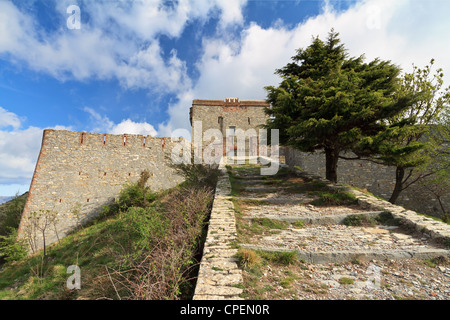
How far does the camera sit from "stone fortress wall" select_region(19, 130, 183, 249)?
10.9 metres

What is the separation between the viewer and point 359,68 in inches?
332

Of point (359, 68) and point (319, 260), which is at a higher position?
point (359, 68)

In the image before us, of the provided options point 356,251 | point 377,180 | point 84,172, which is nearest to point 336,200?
point 356,251

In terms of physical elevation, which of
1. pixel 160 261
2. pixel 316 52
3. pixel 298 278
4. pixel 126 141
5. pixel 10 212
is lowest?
pixel 10 212

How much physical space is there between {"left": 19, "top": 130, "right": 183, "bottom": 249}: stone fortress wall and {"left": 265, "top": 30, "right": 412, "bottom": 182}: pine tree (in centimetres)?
730

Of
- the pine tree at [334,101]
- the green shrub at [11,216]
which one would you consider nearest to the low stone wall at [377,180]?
the pine tree at [334,101]

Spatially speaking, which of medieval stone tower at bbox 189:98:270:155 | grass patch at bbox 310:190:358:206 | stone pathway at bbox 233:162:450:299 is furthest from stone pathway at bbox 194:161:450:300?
medieval stone tower at bbox 189:98:270:155

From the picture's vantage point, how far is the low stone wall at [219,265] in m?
2.44

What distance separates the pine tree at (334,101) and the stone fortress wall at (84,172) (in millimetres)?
7296

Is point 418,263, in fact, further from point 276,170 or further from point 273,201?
point 276,170

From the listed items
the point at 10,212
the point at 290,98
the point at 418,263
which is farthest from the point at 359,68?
the point at 10,212

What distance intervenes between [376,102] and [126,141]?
13302 mm

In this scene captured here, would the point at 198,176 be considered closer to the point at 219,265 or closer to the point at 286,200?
the point at 286,200
